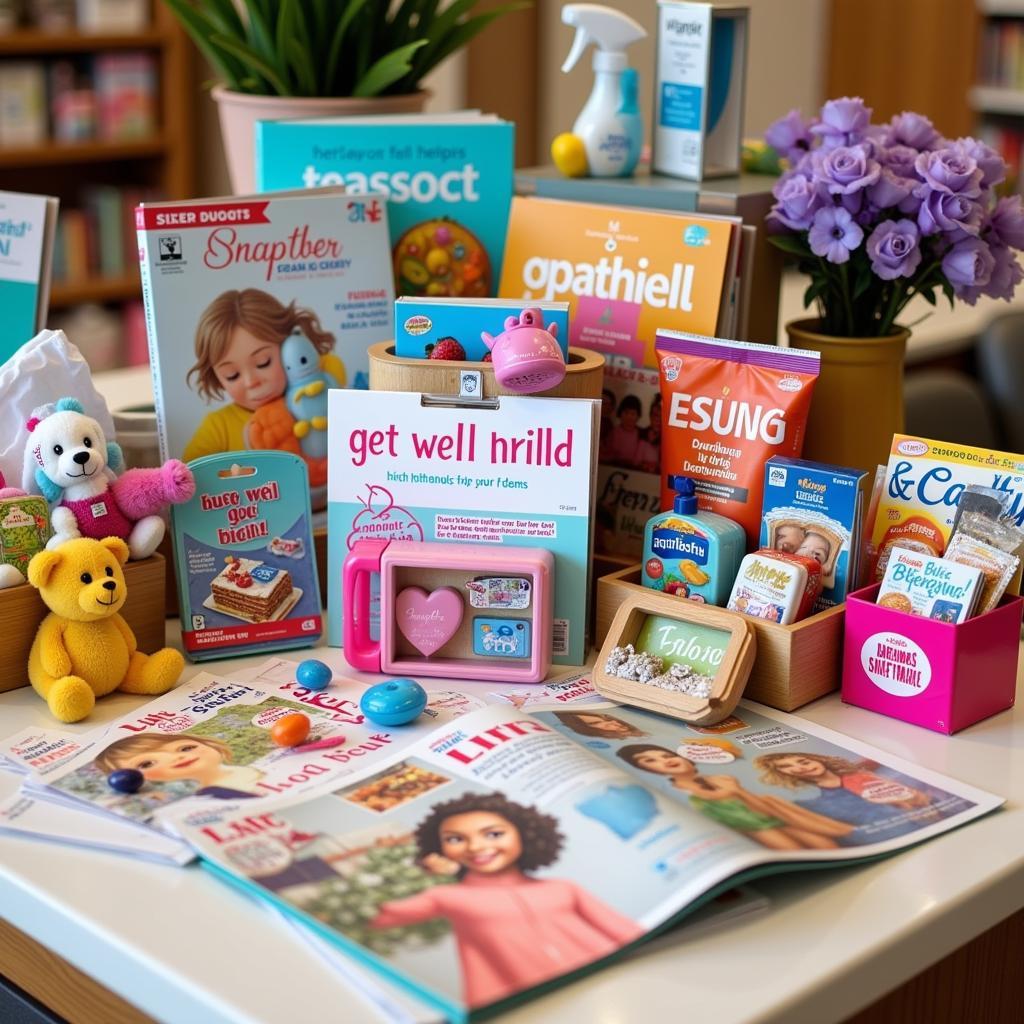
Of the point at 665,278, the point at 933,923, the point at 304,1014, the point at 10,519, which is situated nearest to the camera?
the point at 304,1014

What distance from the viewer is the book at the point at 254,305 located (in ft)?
4.29

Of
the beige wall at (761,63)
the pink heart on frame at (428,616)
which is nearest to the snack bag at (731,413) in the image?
the pink heart on frame at (428,616)

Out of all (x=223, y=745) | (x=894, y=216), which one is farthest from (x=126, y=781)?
(x=894, y=216)

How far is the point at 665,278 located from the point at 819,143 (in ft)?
0.80

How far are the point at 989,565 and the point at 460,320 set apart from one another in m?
0.52

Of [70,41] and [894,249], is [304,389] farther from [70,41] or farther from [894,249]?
[70,41]

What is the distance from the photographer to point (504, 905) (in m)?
0.84

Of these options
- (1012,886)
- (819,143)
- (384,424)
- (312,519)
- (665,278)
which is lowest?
(1012,886)

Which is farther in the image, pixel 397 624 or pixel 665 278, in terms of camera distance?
pixel 665 278

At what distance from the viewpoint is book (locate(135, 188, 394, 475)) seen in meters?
1.31

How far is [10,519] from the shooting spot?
114 centimetres

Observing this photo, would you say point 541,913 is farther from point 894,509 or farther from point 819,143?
point 819,143

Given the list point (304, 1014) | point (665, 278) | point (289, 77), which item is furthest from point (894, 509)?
point (289, 77)

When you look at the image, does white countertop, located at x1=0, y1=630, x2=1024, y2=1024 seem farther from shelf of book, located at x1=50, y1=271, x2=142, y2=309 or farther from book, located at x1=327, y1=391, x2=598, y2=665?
shelf of book, located at x1=50, y1=271, x2=142, y2=309
